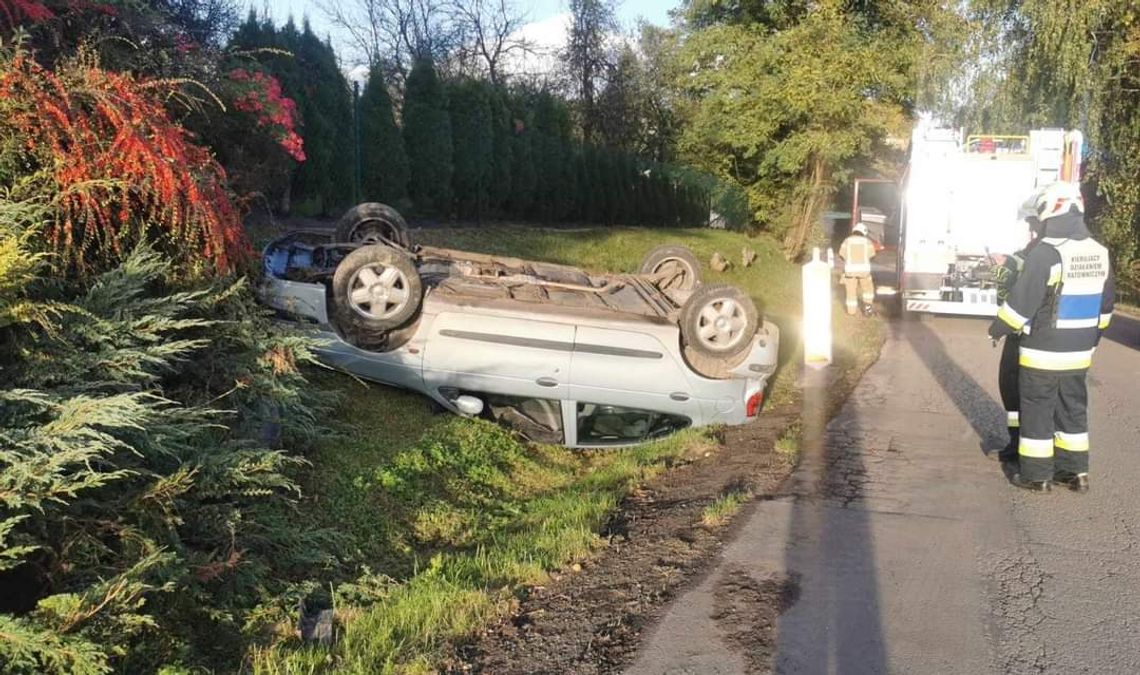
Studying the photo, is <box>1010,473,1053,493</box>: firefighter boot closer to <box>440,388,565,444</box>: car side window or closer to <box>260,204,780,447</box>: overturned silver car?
<box>260,204,780,447</box>: overturned silver car

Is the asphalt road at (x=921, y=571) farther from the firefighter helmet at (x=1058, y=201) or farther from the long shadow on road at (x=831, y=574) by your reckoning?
the firefighter helmet at (x=1058, y=201)

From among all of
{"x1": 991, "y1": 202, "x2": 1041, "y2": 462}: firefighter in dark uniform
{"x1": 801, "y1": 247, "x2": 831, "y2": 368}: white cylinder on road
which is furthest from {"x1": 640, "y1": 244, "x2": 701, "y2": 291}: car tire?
{"x1": 991, "y1": 202, "x2": 1041, "y2": 462}: firefighter in dark uniform

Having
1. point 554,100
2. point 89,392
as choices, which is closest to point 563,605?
point 89,392

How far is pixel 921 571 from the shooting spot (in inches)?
175

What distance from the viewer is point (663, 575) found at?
436cm

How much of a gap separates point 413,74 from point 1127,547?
544 inches

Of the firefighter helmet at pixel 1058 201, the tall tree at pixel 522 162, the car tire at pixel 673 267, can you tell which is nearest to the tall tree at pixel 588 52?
the tall tree at pixel 522 162

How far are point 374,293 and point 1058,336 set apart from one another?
4.57 m

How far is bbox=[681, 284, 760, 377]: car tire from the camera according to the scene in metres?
7.02

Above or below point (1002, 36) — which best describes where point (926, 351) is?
below

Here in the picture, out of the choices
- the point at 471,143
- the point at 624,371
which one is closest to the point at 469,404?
the point at 624,371

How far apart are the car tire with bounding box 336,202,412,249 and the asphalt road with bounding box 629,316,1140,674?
4.09 meters

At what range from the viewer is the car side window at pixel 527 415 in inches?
281

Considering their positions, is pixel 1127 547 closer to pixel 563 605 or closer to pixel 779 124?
pixel 563 605
